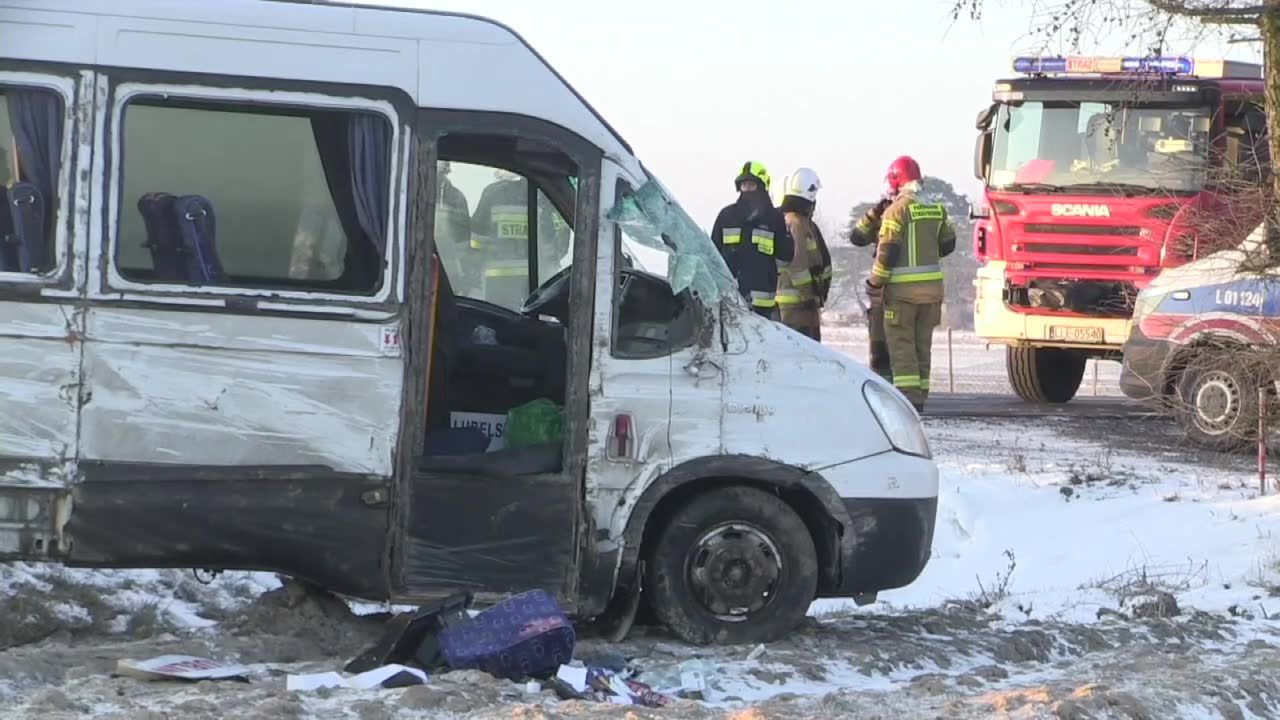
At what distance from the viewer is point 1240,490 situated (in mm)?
12031

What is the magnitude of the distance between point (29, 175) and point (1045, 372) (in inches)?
527

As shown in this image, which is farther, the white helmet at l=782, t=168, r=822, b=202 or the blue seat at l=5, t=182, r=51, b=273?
the white helmet at l=782, t=168, r=822, b=202

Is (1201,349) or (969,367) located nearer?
(1201,349)

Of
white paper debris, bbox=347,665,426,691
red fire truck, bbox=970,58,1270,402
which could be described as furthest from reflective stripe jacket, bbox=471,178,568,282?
red fire truck, bbox=970,58,1270,402

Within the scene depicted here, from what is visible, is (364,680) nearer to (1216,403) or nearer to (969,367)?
(1216,403)

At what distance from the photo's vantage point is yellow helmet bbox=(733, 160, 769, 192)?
12945 mm

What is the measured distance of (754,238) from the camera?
12.8 m

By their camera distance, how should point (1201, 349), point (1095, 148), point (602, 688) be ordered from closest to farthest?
1. point (602, 688)
2. point (1201, 349)
3. point (1095, 148)

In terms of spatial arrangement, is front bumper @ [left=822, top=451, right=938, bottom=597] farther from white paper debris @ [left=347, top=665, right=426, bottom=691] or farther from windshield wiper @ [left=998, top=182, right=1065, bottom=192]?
windshield wiper @ [left=998, top=182, right=1065, bottom=192]

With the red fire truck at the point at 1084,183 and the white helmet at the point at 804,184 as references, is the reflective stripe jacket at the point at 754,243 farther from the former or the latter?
the red fire truck at the point at 1084,183

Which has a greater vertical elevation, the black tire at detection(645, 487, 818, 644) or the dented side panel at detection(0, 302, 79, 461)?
the dented side panel at detection(0, 302, 79, 461)

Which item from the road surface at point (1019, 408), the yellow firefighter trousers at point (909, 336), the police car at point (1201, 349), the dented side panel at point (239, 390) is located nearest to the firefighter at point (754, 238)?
the yellow firefighter trousers at point (909, 336)

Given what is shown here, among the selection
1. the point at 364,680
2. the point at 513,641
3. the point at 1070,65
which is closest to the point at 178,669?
the point at 364,680

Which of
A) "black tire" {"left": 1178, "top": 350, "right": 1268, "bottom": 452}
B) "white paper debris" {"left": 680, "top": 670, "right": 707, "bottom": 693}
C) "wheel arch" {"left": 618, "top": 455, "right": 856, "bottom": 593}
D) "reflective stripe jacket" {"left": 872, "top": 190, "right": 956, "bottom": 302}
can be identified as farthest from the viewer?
"reflective stripe jacket" {"left": 872, "top": 190, "right": 956, "bottom": 302}
